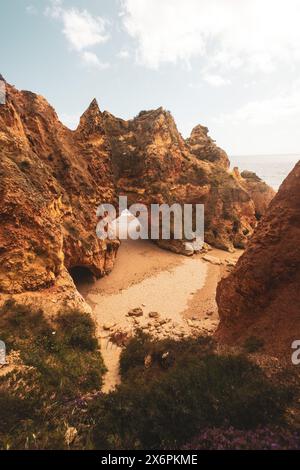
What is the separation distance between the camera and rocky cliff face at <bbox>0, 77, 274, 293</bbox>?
48.6ft

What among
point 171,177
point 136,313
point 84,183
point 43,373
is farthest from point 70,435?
point 171,177

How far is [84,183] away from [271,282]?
54.7 ft

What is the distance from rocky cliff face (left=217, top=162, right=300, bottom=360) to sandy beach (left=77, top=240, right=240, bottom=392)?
388 centimetres

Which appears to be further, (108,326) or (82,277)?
(82,277)

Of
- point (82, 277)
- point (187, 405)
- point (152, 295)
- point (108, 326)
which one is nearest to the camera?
point (187, 405)

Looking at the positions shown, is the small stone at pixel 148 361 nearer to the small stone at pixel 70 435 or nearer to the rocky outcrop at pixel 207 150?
the small stone at pixel 70 435

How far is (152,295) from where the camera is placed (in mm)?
21625

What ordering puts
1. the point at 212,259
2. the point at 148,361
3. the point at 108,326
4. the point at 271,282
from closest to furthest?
1. the point at 271,282
2. the point at 148,361
3. the point at 108,326
4. the point at 212,259

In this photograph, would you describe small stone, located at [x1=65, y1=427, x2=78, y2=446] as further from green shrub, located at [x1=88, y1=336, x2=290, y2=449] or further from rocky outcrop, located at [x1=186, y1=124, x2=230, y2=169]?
rocky outcrop, located at [x1=186, y1=124, x2=230, y2=169]

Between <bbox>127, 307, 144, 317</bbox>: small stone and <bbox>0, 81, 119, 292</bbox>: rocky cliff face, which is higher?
<bbox>0, 81, 119, 292</bbox>: rocky cliff face

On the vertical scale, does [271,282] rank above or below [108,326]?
above

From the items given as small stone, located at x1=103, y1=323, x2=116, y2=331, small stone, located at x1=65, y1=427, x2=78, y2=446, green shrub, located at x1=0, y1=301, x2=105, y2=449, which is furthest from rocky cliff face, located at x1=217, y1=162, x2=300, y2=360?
small stone, located at x1=103, y1=323, x2=116, y2=331

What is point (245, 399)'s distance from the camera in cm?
726

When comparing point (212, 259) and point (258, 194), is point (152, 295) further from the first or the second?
point (258, 194)
